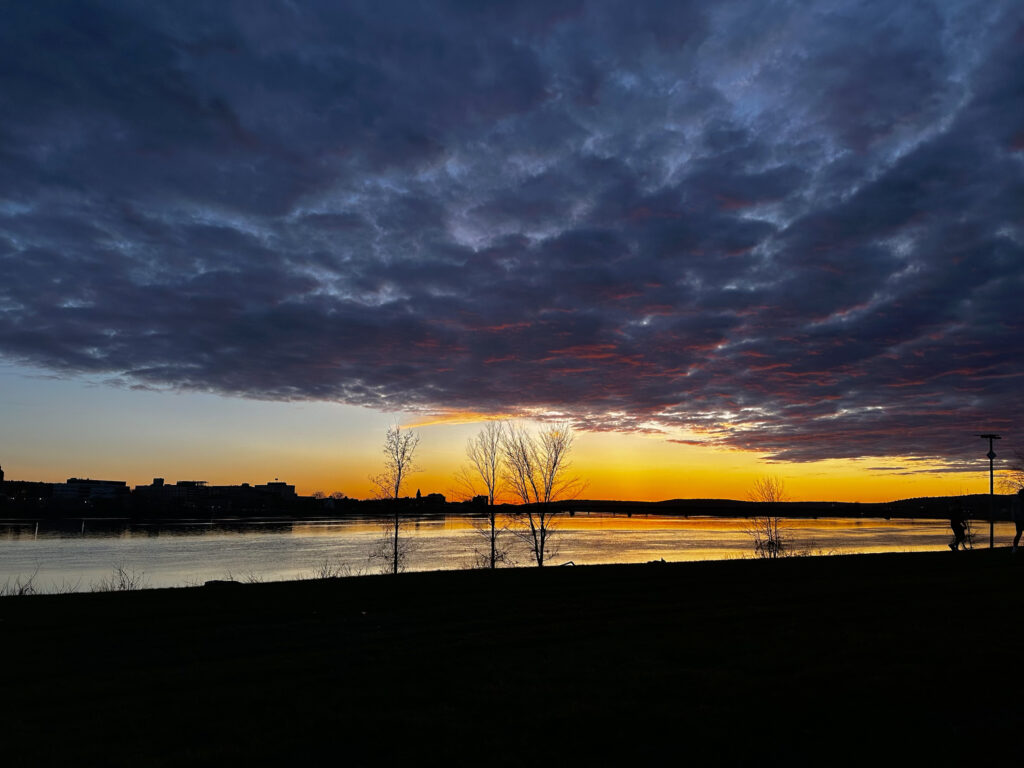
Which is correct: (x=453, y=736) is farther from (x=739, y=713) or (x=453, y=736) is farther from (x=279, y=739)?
(x=739, y=713)

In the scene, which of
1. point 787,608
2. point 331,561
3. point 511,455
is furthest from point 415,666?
point 331,561

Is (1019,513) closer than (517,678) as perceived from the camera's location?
No

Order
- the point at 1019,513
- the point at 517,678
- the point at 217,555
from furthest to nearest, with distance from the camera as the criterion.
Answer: the point at 217,555 < the point at 1019,513 < the point at 517,678

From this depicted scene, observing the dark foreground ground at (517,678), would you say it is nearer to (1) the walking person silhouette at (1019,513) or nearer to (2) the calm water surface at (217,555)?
(1) the walking person silhouette at (1019,513)

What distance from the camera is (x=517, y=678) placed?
9.29m

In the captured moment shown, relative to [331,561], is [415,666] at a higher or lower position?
higher

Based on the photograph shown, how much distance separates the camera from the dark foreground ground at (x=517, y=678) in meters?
6.83

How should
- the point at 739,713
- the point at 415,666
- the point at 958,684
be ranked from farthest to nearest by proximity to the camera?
1. the point at 415,666
2. the point at 958,684
3. the point at 739,713

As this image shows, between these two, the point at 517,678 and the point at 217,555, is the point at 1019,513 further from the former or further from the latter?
the point at 217,555

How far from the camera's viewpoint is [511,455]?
157 ft

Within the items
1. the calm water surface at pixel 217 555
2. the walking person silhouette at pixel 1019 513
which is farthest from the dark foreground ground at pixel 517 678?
the calm water surface at pixel 217 555

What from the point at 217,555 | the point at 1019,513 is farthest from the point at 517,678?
the point at 217,555

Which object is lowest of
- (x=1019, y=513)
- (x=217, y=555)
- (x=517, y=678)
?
(x=217, y=555)

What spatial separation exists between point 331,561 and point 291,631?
4475 centimetres
